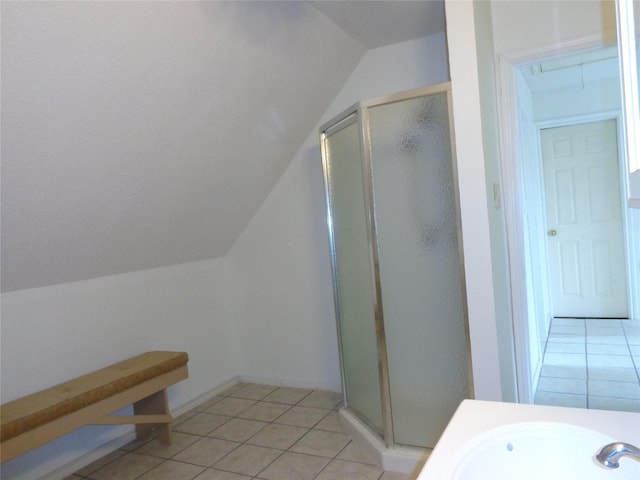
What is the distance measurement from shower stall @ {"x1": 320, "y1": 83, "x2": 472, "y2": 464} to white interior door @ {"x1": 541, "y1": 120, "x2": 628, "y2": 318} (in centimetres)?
318

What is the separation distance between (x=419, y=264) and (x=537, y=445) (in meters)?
1.28

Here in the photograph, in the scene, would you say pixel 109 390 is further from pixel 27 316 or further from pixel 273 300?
pixel 273 300

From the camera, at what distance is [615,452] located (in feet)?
2.68

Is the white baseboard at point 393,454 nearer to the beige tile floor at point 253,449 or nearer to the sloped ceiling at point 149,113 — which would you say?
the beige tile floor at point 253,449

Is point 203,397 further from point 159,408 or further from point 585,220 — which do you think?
point 585,220

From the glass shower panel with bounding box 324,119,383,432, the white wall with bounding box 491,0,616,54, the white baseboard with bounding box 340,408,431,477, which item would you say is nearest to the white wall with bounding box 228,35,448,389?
the glass shower panel with bounding box 324,119,383,432

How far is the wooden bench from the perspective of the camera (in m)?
1.95

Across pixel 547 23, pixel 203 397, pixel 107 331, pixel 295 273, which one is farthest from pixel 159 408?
pixel 547 23

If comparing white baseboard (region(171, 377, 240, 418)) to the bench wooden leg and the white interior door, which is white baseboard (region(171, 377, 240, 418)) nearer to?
the bench wooden leg

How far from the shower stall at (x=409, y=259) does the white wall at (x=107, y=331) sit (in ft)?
4.58

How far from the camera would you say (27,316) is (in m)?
2.35

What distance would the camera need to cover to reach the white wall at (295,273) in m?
A: 3.38

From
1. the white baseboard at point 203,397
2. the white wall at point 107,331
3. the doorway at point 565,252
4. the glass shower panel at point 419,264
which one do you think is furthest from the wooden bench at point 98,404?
the doorway at point 565,252

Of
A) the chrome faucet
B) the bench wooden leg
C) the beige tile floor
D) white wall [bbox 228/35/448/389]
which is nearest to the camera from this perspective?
the chrome faucet
